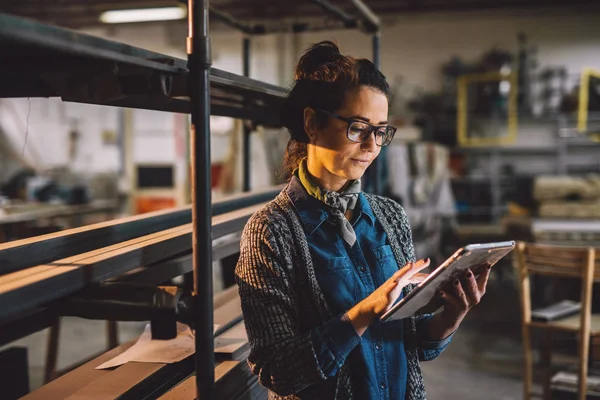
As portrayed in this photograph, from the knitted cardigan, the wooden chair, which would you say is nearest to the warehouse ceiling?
the wooden chair

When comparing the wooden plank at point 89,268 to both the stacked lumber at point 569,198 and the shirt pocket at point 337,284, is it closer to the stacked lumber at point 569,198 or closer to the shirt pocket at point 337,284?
the shirt pocket at point 337,284

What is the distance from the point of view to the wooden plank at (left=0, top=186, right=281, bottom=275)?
124cm

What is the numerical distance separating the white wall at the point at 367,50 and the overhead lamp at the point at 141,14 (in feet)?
4.79

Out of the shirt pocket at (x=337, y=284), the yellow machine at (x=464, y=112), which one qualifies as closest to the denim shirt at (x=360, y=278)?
the shirt pocket at (x=337, y=284)

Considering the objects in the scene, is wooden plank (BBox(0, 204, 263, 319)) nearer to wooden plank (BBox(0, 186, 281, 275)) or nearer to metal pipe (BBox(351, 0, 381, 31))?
wooden plank (BBox(0, 186, 281, 275))

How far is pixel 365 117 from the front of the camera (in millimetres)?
1297

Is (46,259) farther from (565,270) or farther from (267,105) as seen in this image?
(565,270)

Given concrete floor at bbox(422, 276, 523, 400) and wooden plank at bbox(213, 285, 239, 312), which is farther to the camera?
concrete floor at bbox(422, 276, 523, 400)

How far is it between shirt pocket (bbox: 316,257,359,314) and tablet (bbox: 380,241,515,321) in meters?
0.11

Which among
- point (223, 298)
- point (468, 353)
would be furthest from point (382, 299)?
point (468, 353)

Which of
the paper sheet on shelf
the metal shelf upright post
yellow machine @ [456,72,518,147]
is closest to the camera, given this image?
the paper sheet on shelf

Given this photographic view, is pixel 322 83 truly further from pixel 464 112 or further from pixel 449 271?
pixel 464 112

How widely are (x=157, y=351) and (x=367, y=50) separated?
834 centimetres

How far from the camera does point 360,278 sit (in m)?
1.33
